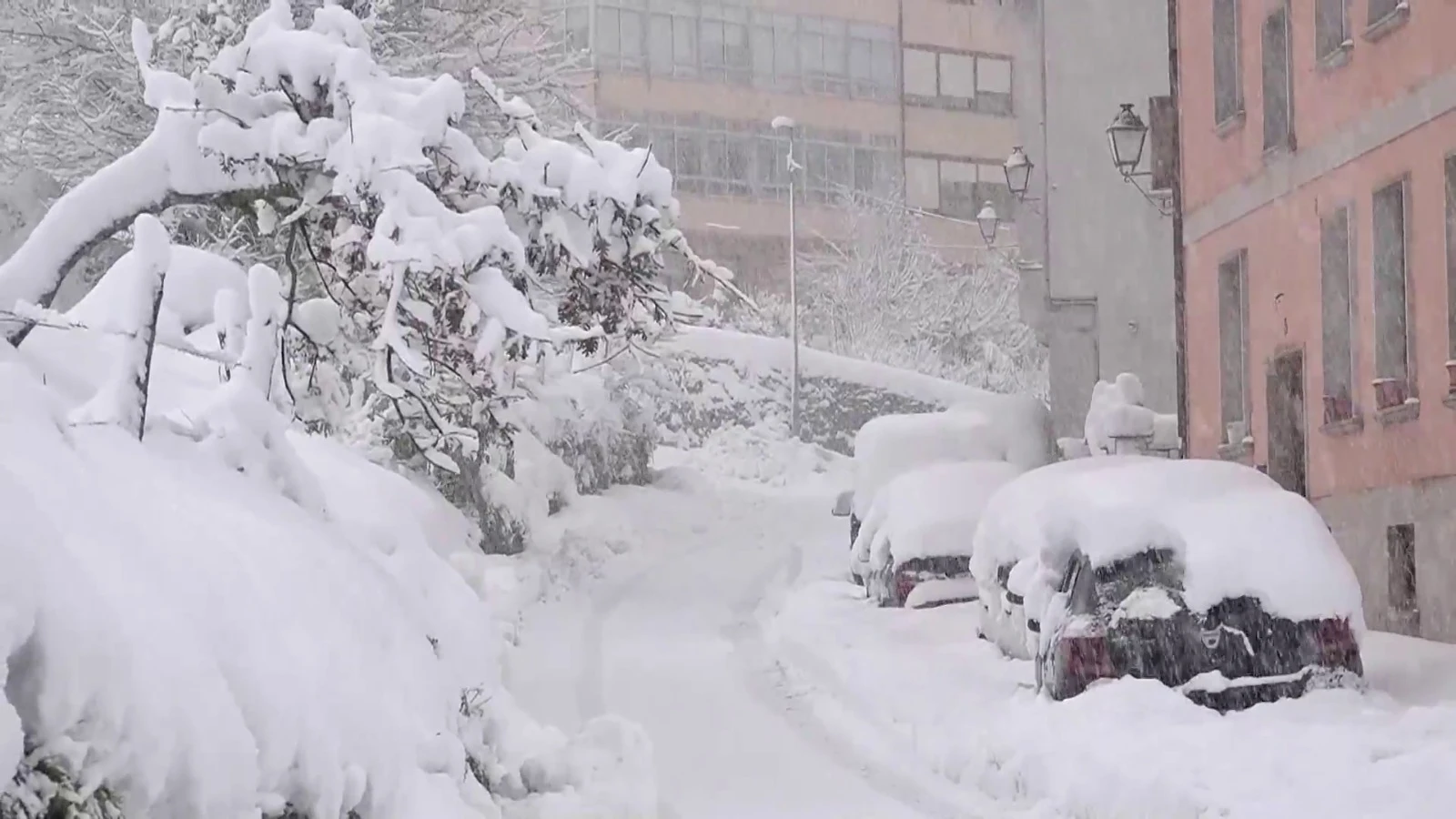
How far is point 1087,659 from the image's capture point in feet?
36.1

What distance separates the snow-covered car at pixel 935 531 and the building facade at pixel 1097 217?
10.3m

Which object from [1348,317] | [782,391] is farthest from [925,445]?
[782,391]

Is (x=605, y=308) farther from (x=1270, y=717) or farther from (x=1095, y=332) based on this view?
(x=1095, y=332)

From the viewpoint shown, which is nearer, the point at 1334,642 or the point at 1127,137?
the point at 1334,642

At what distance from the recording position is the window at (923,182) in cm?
6388

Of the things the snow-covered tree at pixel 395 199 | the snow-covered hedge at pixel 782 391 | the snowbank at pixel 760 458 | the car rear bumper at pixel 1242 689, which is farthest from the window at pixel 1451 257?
the snow-covered hedge at pixel 782 391

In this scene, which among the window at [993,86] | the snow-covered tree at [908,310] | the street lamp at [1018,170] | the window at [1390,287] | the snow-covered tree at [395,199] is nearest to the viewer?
the snow-covered tree at [395,199]

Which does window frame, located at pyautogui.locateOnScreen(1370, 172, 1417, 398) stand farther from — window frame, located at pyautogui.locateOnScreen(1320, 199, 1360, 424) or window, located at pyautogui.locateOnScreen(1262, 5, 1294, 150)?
window, located at pyautogui.locateOnScreen(1262, 5, 1294, 150)

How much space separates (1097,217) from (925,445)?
9.58 m

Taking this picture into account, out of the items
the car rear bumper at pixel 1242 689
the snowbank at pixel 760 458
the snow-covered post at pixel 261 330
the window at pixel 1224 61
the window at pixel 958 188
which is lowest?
the car rear bumper at pixel 1242 689

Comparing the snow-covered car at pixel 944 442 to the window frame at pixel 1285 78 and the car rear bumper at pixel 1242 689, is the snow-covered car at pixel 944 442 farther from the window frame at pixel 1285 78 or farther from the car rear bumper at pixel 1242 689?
the car rear bumper at pixel 1242 689

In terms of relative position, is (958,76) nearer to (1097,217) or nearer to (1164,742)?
(1097,217)

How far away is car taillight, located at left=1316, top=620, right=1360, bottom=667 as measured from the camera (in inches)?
425

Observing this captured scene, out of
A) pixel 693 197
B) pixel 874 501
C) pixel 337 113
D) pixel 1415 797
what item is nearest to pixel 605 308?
pixel 337 113
